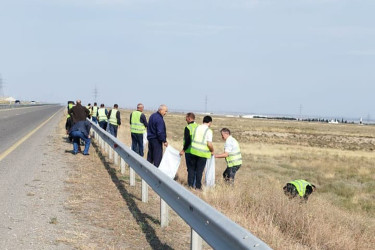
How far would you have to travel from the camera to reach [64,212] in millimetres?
6559

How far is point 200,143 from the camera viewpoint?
9.54m

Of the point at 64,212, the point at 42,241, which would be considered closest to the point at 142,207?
the point at 64,212

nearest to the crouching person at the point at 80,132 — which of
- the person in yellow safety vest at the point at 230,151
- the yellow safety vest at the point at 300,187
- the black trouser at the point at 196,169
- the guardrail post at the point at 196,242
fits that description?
the black trouser at the point at 196,169

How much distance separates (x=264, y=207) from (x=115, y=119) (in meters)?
11.6

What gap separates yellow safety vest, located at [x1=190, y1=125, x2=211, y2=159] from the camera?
9539 mm

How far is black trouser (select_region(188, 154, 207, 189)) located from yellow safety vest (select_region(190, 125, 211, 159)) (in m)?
0.15

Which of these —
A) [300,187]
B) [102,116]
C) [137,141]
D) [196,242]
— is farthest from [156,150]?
[102,116]

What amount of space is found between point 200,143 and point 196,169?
67cm

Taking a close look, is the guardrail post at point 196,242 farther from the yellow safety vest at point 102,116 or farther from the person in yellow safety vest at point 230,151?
the yellow safety vest at point 102,116

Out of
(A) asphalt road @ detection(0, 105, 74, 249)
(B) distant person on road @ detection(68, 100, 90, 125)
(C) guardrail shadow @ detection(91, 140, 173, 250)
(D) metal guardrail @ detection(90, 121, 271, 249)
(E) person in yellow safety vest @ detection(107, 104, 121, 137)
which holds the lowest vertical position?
(C) guardrail shadow @ detection(91, 140, 173, 250)

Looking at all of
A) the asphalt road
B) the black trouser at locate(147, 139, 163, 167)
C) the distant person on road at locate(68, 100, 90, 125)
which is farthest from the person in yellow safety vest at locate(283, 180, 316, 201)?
the distant person on road at locate(68, 100, 90, 125)

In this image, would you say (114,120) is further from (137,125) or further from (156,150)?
(156,150)

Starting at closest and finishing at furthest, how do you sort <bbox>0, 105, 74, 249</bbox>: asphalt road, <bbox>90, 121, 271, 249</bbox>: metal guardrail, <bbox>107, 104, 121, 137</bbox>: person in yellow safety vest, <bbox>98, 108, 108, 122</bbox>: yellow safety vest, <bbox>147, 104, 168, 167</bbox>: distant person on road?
<bbox>90, 121, 271, 249</bbox>: metal guardrail → <bbox>0, 105, 74, 249</bbox>: asphalt road → <bbox>147, 104, 168, 167</bbox>: distant person on road → <bbox>107, 104, 121, 137</bbox>: person in yellow safety vest → <bbox>98, 108, 108, 122</bbox>: yellow safety vest

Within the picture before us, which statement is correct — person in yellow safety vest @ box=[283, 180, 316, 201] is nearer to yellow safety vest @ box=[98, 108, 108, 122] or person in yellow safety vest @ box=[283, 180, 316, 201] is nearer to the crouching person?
the crouching person
